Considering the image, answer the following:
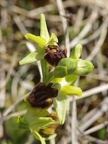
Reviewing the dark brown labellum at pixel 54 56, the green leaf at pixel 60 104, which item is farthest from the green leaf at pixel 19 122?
the dark brown labellum at pixel 54 56

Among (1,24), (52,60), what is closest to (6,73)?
(1,24)

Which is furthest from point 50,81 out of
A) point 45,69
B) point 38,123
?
point 38,123

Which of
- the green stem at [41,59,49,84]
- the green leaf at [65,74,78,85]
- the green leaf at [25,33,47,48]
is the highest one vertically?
the green leaf at [25,33,47,48]

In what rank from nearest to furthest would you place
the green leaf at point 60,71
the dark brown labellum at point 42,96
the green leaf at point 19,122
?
the green leaf at point 60,71, the dark brown labellum at point 42,96, the green leaf at point 19,122

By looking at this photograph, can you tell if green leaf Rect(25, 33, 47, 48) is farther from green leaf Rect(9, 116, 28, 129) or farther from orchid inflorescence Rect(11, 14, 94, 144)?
green leaf Rect(9, 116, 28, 129)

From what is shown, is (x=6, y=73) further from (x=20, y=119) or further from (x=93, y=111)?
(x=20, y=119)

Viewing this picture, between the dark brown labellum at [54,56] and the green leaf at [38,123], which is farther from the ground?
the dark brown labellum at [54,56]

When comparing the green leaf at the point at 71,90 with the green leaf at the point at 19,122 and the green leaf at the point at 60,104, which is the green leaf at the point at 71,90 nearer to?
the green leaf at the point at 60,104

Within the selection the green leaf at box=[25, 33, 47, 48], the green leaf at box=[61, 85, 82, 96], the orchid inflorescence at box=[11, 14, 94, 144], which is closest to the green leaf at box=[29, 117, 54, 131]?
the orchid inflorescence at box=[11, 14, 94, 144]
